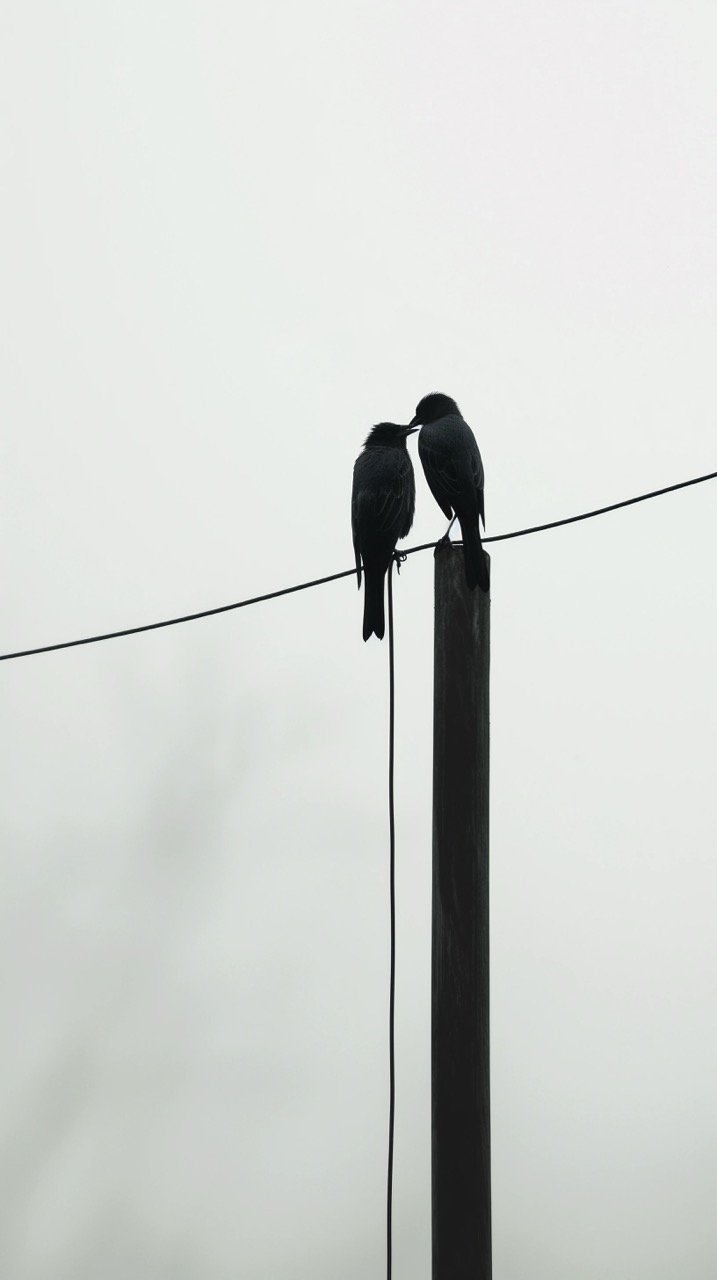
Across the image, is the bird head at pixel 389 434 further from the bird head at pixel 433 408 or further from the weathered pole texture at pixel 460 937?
A: the weathered pole texture at pixel 460 937

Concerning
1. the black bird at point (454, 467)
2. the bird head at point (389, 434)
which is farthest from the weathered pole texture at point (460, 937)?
the bird head at point (389, 434)

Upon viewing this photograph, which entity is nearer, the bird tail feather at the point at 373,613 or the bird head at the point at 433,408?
the bird tail feather at the point at 373,613

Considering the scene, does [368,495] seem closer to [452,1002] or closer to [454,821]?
[454,821]

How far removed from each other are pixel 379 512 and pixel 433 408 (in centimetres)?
32

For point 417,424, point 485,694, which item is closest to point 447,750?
point 485,694

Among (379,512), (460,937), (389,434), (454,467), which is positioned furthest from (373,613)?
(460,937)

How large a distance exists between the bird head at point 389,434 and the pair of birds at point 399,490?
4 centimetres

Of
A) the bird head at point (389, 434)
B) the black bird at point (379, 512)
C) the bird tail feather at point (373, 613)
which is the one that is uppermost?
the bird head at point (389, 434)

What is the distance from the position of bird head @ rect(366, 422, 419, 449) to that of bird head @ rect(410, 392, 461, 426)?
2 cm

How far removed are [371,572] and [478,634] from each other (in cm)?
42

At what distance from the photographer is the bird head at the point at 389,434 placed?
2.54m

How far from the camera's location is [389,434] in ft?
8.36

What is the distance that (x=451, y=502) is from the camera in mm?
2285

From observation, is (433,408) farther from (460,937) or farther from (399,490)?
(460,937)
